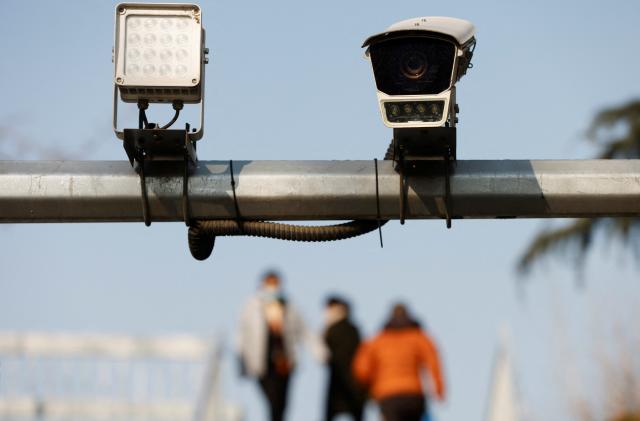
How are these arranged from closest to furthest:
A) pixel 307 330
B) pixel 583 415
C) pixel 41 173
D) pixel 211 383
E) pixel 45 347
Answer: pixel 41 173 → pixel 307 330 → pixel 211 383 → pixel 583 415 → pixel 45 347

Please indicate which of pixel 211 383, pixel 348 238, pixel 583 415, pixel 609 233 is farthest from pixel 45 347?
pixel 348 238

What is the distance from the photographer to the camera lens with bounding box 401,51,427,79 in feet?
26.8

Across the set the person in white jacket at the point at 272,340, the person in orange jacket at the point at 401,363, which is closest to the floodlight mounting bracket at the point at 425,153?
the person in orange jacket at the point at 401,363

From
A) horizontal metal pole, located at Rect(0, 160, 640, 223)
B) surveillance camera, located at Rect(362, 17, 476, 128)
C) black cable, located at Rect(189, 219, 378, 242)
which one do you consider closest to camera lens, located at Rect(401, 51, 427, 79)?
surveillance camera, located at Rect(362, 17, 476, 128)

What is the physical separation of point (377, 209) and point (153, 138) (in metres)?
1.07

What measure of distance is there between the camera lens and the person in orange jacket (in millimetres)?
5453

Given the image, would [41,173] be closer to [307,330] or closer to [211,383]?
[307,330]

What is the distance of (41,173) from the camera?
7957mm

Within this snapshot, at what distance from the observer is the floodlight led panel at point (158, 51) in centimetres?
802

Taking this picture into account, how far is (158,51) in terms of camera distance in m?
8.08

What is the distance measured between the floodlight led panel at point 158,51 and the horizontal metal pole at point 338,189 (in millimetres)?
355

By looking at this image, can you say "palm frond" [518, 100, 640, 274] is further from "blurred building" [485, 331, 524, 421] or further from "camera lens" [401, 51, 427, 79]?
"camera lens" [401, 51, 427, 79]

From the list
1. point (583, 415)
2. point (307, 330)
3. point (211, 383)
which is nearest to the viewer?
point (307, 330)

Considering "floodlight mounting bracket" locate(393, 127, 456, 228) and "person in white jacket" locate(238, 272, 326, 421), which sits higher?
"floodlight mounting bracket" locate(393, 127, 456, 228)
